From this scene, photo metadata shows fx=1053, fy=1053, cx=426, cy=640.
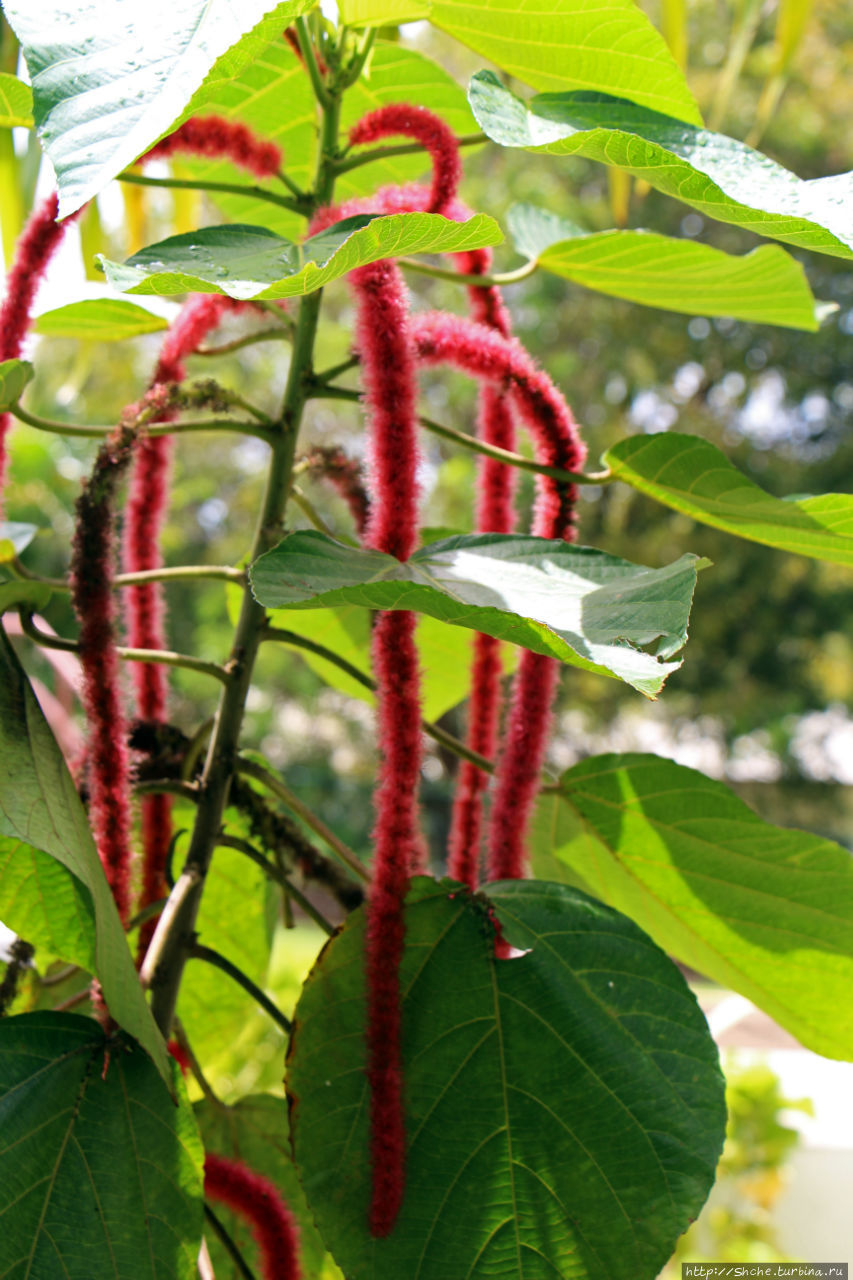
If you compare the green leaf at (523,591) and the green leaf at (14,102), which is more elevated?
the green leaf at (14,102)

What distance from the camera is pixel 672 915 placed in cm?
47

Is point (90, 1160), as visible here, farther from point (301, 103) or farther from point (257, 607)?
point (301, 103)

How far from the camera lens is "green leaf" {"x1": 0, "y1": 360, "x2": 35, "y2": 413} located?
1.17 ft

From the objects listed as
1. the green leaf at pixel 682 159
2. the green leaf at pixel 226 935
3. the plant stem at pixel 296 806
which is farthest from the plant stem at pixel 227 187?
the green leaf at pixel 226 935

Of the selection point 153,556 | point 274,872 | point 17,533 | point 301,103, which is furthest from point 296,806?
point 301,103

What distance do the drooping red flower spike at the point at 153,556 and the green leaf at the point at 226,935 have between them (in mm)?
79

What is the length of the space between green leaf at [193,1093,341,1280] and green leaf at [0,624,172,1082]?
0.65 ft

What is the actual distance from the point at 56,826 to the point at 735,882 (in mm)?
282

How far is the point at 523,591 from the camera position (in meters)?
0.33

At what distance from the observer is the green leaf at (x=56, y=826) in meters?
0.30

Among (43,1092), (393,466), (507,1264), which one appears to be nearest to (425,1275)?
(507,1264)

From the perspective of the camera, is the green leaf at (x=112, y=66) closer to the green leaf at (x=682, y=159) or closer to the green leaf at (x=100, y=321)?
the green leaf at (x=682, y=159)

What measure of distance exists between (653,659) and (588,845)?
9.5 inches

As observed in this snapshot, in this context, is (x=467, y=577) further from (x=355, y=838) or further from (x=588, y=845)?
(x=355, y=838)
